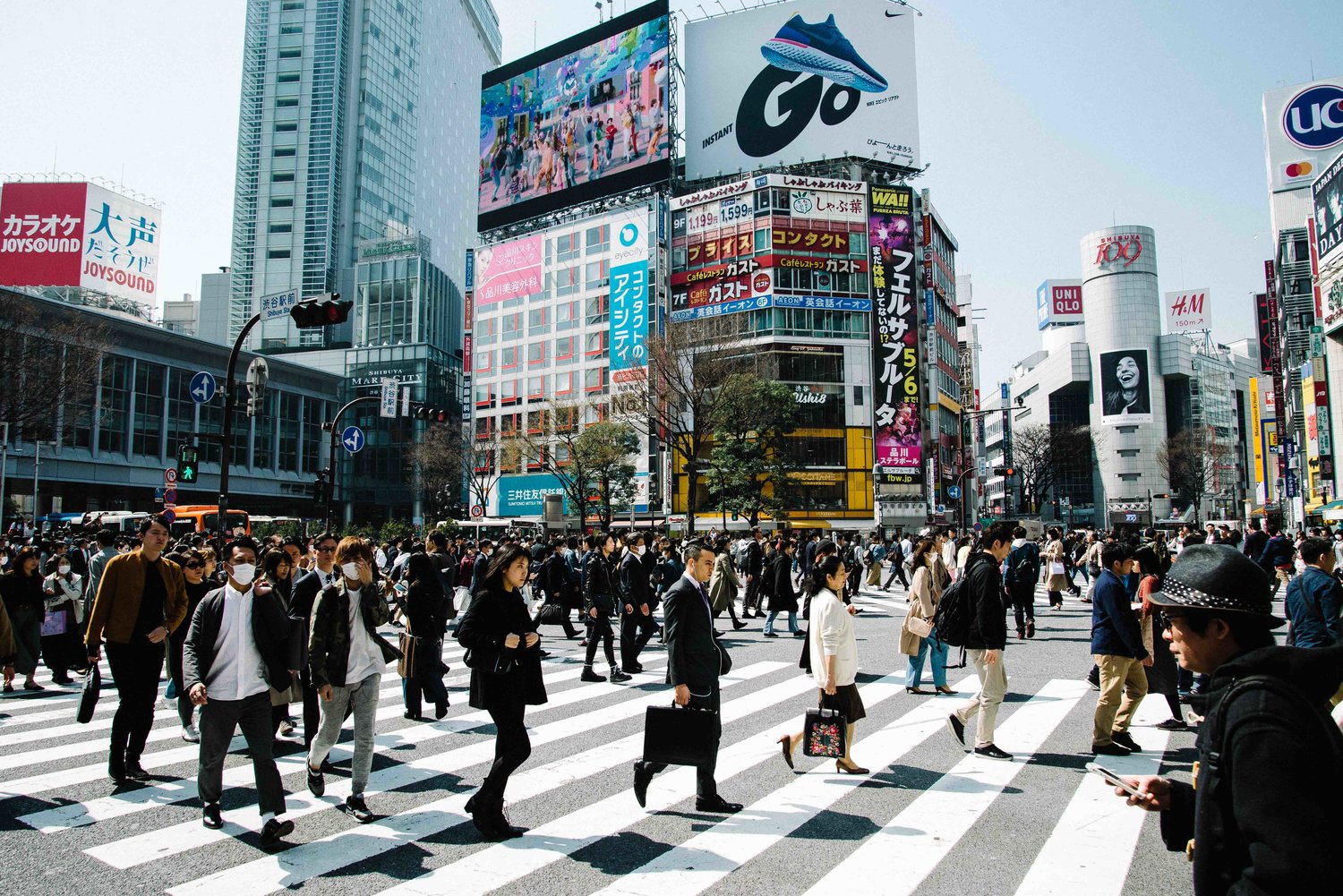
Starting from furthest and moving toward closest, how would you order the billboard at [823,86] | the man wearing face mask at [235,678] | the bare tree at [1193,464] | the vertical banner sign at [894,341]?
1. the bare tree at [1193,464]
2. the billboard at [823,86]
3. the vertical banner sign at [894,341]
4. the man wearing face mask at [235,678]

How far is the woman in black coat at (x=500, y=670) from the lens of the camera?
16.6 ft

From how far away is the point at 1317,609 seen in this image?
21.0 ft

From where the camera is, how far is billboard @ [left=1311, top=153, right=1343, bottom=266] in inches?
1674

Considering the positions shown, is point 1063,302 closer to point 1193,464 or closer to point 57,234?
point 1193,464

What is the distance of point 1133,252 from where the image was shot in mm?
102625

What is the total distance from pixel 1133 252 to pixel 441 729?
115 meters

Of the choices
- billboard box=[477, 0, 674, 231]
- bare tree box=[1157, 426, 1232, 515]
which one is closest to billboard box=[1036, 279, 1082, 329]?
bare tree box=[1157, 426, 1232, 515]

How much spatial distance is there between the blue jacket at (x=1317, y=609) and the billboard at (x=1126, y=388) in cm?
10458

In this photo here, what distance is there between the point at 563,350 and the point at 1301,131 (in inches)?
2254

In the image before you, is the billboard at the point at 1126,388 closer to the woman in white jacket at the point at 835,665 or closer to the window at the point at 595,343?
the window at the point at 595,343

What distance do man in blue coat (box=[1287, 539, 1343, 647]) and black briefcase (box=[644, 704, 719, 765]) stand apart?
179 inches

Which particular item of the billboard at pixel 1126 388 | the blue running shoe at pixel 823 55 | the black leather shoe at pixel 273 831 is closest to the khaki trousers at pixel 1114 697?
the black leather shoe at pixel 273 831

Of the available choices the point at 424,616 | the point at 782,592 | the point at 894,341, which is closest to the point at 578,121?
the point at 894,341

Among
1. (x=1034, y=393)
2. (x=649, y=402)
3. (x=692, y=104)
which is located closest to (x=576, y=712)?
(x=649, y=402)
